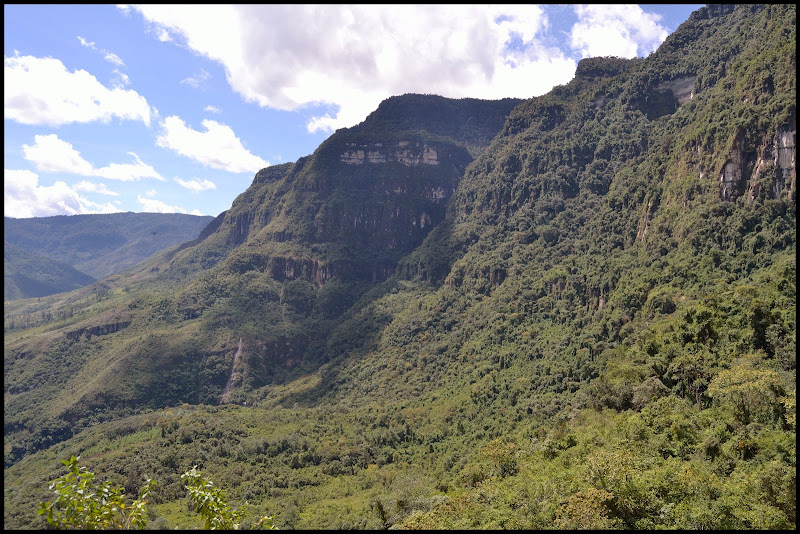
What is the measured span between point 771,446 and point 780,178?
46763 mm

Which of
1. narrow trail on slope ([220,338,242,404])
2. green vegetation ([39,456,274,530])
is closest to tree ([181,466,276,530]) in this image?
green vegetation ([39,456,274,530])

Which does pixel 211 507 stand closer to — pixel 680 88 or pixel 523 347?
pixel 523 347

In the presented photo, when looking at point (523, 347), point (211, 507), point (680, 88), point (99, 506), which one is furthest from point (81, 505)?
point (680, 88)

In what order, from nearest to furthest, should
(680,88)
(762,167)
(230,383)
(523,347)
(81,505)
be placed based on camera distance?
(81,505)
(762,167)
(523,347)
(680,88)
(230,383)

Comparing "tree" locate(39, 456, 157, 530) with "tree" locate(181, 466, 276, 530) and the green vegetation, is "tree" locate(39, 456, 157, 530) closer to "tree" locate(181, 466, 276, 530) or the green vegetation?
the green vegetation

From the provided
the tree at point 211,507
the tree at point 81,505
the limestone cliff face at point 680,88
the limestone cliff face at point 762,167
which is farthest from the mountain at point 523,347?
the tree at point 81,505

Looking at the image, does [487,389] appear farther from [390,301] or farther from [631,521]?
[390,301]

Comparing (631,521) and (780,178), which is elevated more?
(780,178)

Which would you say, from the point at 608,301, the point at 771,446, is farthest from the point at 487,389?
the point at 771,446

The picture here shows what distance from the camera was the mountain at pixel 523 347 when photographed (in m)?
33.9

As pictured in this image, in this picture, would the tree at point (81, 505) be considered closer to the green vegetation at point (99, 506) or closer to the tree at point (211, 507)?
the green vegetation at point (99, 506)

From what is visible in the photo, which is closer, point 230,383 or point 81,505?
point 81,505

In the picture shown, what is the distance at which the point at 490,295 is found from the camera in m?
118

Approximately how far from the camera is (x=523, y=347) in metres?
86.5
